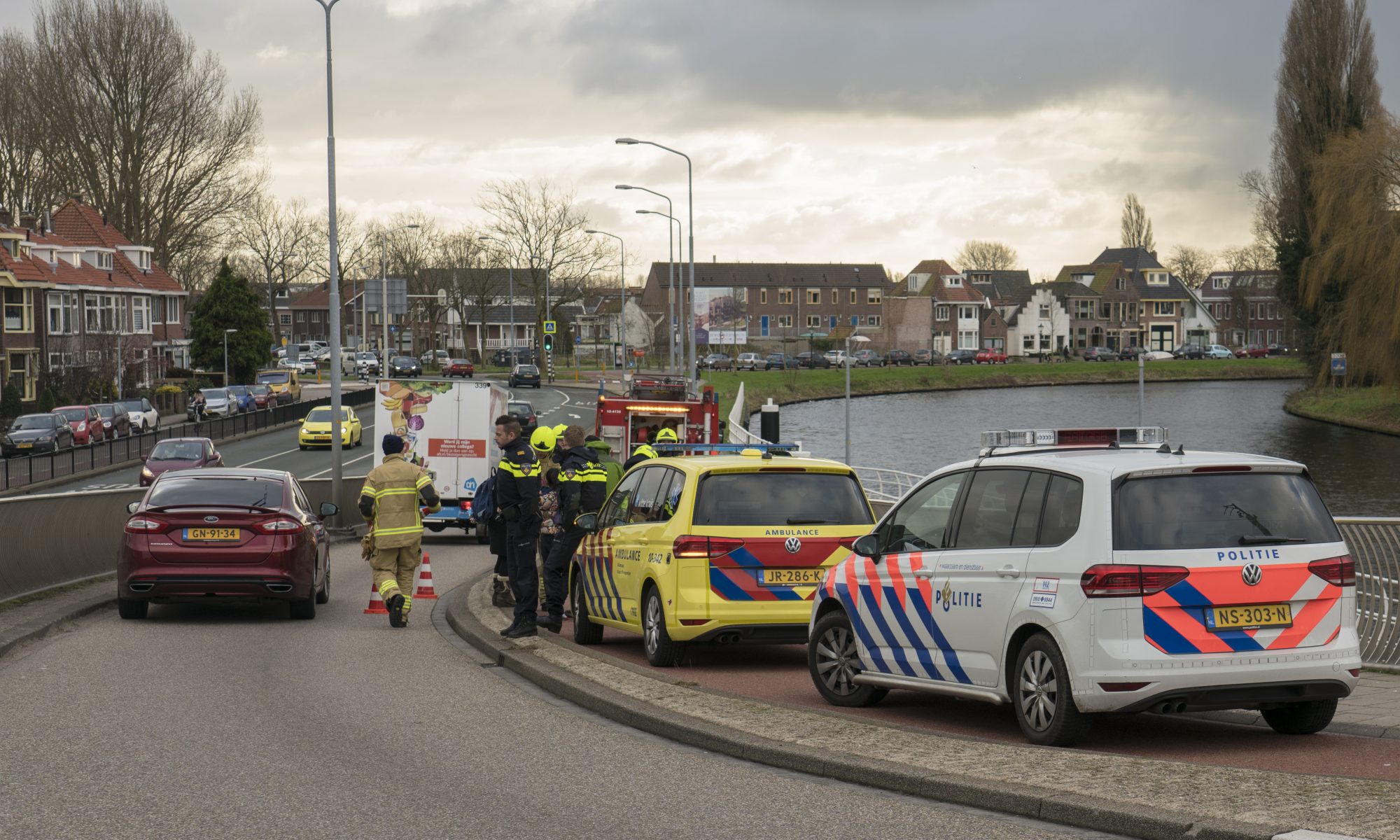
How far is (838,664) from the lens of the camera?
9.38 metres

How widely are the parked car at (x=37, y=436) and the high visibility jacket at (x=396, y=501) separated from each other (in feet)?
118

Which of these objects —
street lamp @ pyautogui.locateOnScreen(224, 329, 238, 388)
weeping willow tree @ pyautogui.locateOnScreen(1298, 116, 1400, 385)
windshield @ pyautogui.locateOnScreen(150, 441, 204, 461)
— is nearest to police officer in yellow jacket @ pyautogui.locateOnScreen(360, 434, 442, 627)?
windshield @ pyautogui.locateOnScreen(150, 441, 204, 461)

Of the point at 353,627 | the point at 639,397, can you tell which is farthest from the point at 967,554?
the point at 639,397

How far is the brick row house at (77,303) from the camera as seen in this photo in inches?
2746

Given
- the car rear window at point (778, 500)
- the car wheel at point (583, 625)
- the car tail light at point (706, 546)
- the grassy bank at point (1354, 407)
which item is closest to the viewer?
the car tail light at point (706, 546)

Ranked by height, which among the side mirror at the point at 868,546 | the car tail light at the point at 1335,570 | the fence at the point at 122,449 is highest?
the car tail light at the point at 1335,570

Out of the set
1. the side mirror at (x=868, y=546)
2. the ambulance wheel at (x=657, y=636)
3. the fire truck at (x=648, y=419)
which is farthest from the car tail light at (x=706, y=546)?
the fire truck at (x=648, y=419)

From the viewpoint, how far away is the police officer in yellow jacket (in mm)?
13750

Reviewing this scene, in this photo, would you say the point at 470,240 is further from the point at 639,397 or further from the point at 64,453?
the point at 639,397

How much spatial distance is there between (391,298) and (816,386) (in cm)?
4939

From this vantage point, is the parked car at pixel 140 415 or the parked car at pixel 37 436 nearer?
the parked car at pixel 37 436

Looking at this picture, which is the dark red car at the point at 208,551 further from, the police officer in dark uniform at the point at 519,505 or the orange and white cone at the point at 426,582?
the police officer in dark uniform at the point at 519,505

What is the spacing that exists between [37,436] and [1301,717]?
47.5 metres

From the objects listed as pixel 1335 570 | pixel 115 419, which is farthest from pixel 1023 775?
pixel 115 419
